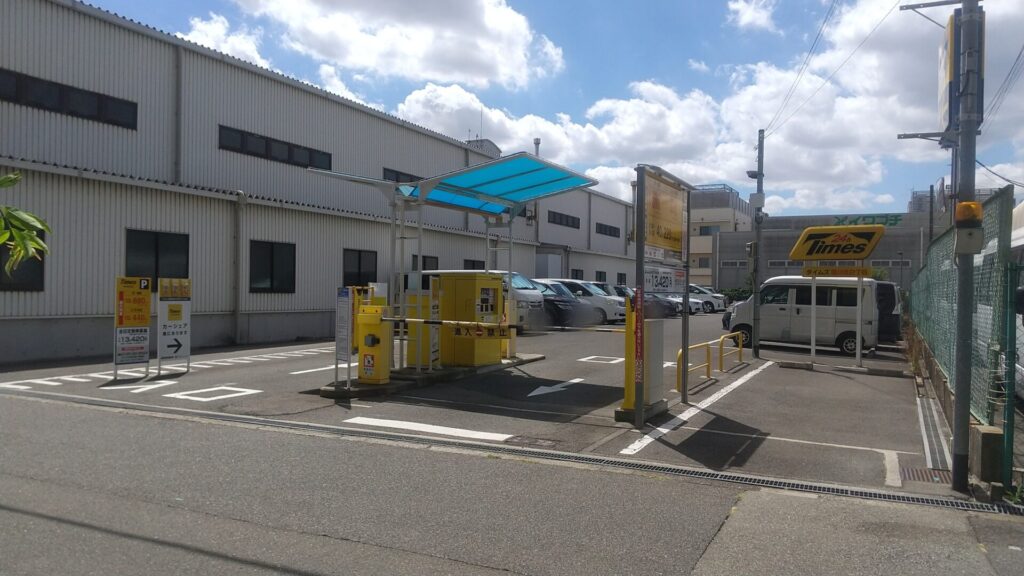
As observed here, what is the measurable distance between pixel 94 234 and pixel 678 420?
1401 centimetres

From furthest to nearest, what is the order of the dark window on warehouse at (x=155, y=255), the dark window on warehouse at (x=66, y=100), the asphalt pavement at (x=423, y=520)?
the dark window on warehouse at (x=155, y=255), the dark window on warehouse at (x=66, y=100), the asphalt pavement at (x=423, y=520)

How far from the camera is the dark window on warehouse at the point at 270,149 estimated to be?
21734 mm

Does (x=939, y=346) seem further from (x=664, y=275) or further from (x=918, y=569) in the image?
(x=918, y=569)

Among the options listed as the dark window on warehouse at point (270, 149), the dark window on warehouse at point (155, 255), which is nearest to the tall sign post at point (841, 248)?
the dark window on warehouse at point (155, 255)

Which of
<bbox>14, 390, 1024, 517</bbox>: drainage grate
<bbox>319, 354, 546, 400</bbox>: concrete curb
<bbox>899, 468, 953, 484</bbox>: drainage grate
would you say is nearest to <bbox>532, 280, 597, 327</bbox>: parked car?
<bbox>319, 354, 546, 400</bbox>: concrete curb

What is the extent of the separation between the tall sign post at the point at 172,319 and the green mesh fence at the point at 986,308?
12.6m

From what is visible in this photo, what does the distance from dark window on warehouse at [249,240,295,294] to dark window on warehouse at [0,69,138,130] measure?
14.8 ft

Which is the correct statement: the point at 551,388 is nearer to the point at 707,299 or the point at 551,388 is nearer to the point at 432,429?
the point at 432,429

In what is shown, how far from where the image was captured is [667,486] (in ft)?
21.3

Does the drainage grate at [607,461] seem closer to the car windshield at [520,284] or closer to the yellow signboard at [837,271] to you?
the yellow signboard at [837,271]

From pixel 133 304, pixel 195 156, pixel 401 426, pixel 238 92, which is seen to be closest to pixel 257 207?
pixel 195 156

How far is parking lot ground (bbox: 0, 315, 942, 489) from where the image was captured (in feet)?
25.7

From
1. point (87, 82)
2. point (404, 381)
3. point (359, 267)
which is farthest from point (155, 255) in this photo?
point (404, 381)

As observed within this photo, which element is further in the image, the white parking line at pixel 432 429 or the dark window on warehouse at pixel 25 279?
the dark window on warehouse at pixel 25 279
